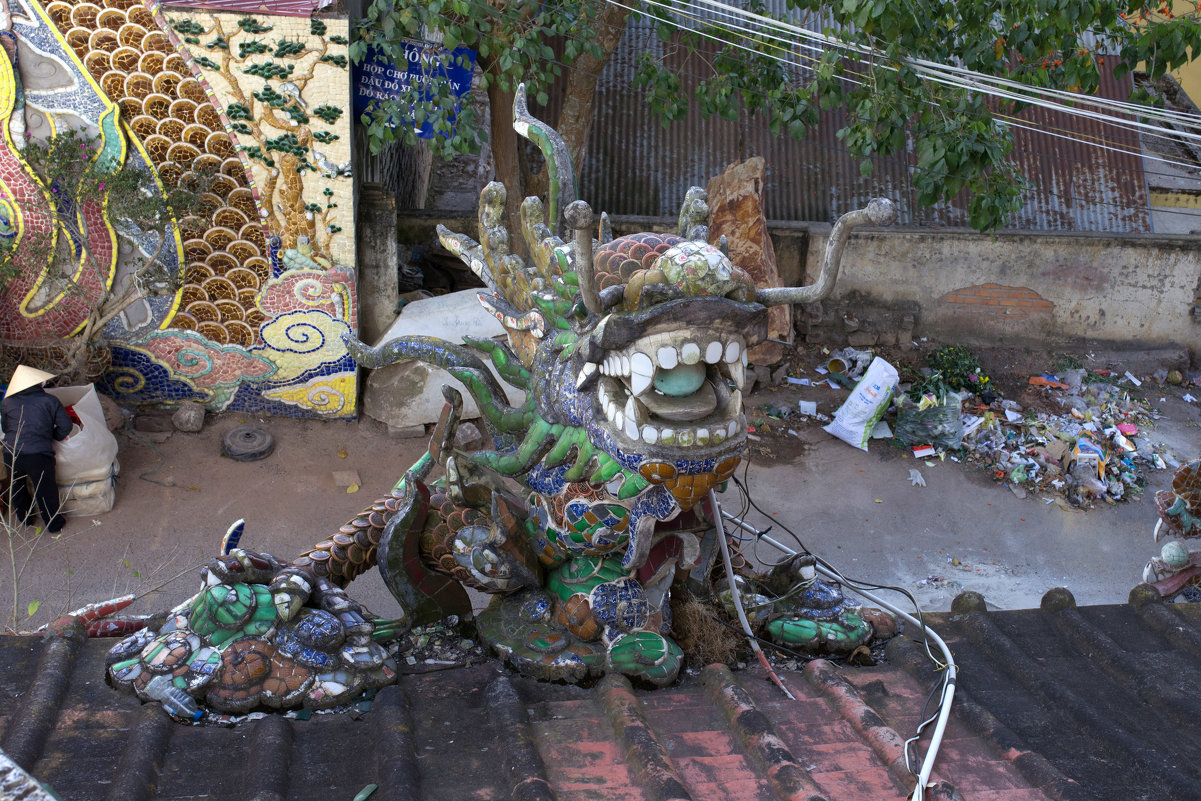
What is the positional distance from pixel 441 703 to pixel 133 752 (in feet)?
2.98

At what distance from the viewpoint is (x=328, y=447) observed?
339 inches

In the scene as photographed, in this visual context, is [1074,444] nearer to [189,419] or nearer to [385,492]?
[385,492]

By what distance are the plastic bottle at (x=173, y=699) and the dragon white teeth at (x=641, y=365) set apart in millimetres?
1745

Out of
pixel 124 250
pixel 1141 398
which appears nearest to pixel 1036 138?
pixel 1141 398

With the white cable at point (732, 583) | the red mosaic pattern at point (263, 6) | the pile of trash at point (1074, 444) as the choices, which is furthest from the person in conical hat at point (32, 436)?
the pile of trash at point (1074, 444)

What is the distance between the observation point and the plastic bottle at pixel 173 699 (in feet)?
9.79

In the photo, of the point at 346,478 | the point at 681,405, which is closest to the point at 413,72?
the point at 346,478

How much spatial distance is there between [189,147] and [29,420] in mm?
2560

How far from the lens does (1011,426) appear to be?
9914mm

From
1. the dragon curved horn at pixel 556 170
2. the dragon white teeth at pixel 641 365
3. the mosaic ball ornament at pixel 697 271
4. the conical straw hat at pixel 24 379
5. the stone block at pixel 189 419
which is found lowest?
the stone block at pixel 189 419

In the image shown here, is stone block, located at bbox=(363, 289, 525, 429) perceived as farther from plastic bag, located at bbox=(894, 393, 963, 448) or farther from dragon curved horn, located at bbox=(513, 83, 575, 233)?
dragon curved horn, located at bbox=(513, 83, 575, 233)

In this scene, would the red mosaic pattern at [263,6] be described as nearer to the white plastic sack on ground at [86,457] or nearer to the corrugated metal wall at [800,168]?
the white plastic sack on ground at [86,457]

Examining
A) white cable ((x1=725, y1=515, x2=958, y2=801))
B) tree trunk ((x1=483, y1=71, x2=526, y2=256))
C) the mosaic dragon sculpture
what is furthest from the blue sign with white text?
white cable ((x1=725, y1=515, x2=958, y2=801))

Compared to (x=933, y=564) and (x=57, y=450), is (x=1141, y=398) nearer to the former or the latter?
(x=933, y=564)
